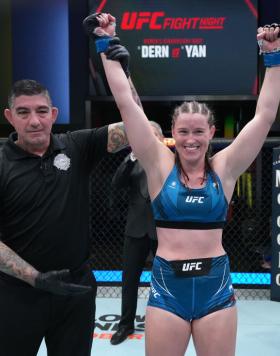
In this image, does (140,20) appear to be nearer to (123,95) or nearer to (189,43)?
(189,43)

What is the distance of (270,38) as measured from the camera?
194cm

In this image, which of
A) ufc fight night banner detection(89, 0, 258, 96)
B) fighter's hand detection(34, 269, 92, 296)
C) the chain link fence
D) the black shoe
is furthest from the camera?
ufc fight night banner detection(89, 0, 258, 96)

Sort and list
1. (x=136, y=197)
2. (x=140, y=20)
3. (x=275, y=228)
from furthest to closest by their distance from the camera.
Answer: (x=140, y=20), (x=275, y=228), (x=136, y=197)

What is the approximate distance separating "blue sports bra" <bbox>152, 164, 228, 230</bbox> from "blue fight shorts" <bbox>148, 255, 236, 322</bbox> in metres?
0.15

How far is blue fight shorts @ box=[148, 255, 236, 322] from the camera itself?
190cm

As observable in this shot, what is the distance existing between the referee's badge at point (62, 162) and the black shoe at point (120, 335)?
1798 mm

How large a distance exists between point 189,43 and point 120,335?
3765 millimetres

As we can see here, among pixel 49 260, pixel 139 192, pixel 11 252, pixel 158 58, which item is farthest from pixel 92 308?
pixel 158 58

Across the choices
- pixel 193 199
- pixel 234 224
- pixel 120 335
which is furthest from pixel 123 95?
pixel 234 224

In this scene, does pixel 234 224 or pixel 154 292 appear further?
pixel 234 224

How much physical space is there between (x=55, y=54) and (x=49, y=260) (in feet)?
15.3

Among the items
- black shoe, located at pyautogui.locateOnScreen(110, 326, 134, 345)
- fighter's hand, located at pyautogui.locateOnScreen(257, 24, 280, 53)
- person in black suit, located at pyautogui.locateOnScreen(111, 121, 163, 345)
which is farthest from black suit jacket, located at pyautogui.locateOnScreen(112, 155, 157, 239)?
fighter's hand, located at pyautogui.locateOnScreen(257, 24, 280, 53)

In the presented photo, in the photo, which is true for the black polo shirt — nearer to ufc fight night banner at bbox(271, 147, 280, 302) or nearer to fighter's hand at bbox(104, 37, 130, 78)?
fighter's hand at bbox(104, 37, 130, 78)

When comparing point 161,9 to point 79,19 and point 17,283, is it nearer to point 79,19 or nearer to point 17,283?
point 79,19
